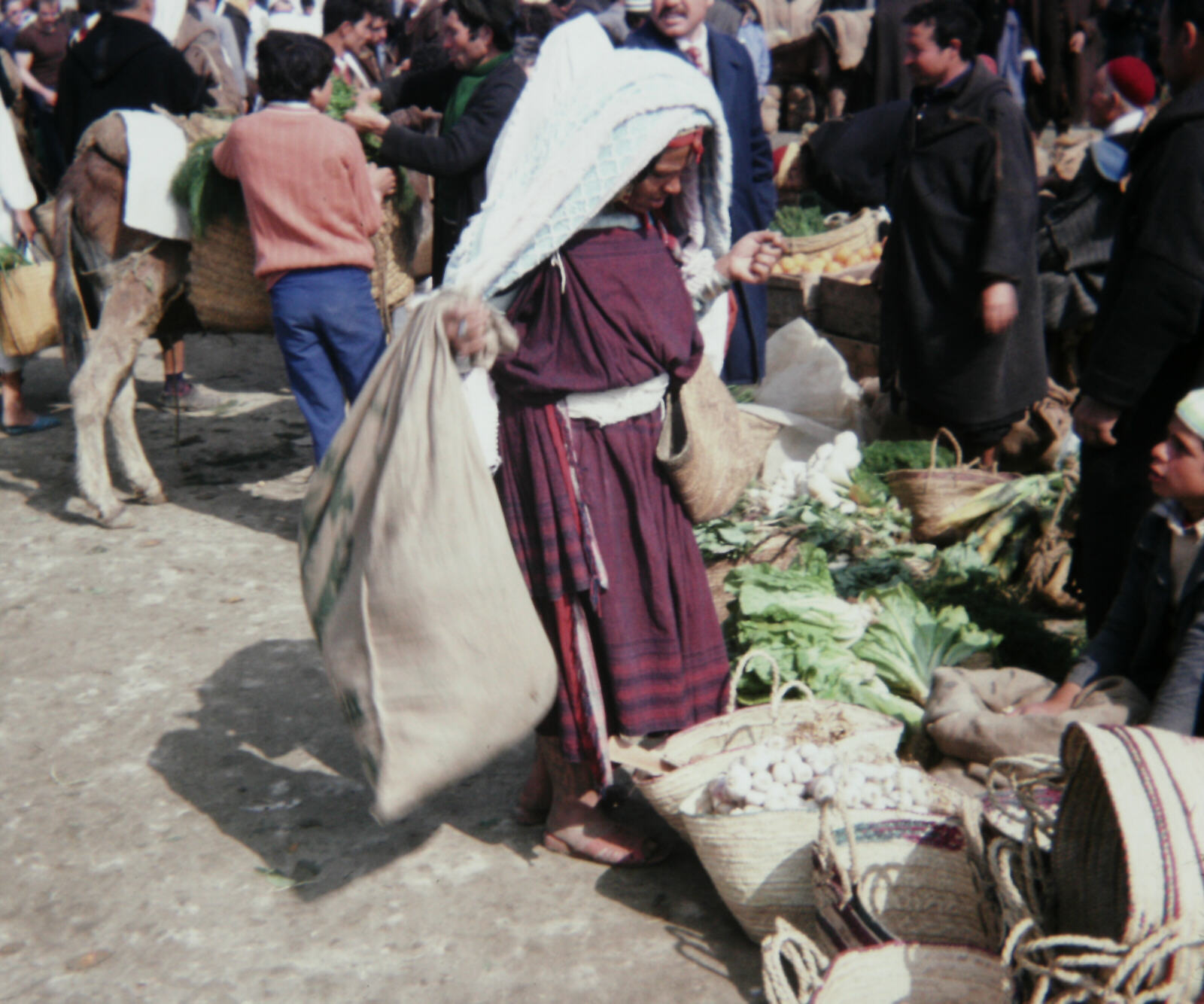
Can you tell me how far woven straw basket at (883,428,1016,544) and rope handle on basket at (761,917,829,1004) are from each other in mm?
2512

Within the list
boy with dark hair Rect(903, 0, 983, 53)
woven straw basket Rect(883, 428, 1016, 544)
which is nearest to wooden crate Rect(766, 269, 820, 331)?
boy with dark hair Rect(903, 0, 983, 53)

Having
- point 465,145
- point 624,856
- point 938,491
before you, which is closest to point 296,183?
point 465,145

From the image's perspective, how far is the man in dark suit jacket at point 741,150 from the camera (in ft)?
18.1

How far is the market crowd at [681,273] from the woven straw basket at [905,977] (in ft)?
2.38

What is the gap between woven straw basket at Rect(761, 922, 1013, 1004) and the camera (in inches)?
93.7

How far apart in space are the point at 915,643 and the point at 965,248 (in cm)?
180

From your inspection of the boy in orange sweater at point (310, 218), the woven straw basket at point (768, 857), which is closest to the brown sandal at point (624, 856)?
the woven straw basket at point (768, 857)

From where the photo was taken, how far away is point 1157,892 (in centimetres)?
205

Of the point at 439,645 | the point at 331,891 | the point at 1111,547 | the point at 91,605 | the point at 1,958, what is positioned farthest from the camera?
the point at 91,605

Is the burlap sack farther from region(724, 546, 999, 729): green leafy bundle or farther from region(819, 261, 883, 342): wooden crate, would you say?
region(819, 261, 883, 342): wooden crate

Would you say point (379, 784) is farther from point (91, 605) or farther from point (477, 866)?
point (91, 605)

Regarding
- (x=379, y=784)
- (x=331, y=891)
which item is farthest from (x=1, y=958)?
(x=379, y=784)

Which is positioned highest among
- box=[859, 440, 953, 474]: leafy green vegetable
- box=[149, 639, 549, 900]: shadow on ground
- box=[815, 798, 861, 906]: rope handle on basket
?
box=[815, 798, 861, 906]: rope handle on basket

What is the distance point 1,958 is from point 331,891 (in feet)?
2.61
